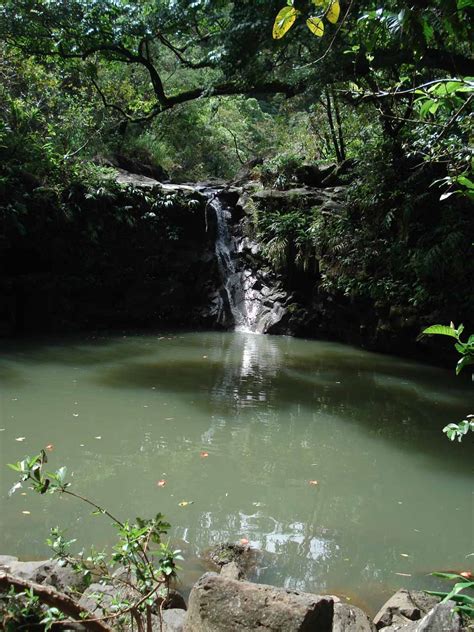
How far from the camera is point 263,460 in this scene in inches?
179

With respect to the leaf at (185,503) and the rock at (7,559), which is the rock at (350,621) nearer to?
the leaf at (185,503)

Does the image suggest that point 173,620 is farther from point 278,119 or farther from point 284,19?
point 278,119

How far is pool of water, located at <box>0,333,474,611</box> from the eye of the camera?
3201mm

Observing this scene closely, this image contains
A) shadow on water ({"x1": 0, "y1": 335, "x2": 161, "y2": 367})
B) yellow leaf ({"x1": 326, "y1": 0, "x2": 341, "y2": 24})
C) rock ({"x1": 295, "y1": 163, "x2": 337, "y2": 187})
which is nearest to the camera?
yellow leaf ({"x1": 326, "y1": 0, "x2": 341, "y2": 24})

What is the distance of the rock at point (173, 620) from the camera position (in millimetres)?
2127

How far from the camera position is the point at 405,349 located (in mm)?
9688

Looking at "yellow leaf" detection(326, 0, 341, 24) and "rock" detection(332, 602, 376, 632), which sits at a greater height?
"yellow leaf" detection(326, 0, 341, 24)

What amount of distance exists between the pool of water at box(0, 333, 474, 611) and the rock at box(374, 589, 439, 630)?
22 centimetres

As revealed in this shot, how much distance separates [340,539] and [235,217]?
37.4ft

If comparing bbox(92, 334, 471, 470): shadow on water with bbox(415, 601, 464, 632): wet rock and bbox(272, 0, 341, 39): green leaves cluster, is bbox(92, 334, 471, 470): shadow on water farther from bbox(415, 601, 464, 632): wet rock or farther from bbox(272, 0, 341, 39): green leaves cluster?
bbox(272, 0, 341, 39): green leaves cluster

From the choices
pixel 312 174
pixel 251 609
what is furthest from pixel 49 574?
pixel 312 174

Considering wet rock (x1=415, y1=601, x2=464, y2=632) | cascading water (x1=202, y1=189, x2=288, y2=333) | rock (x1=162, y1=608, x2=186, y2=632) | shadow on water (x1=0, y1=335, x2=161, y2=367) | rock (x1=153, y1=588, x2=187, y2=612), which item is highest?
cascading water (x1=202, y1=189, x2=288, y2=333)

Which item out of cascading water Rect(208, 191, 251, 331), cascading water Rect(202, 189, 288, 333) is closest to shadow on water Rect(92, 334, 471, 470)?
cascading water Rect(202, 189, 288, 333)

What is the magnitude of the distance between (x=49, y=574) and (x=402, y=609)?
5.68 feet
